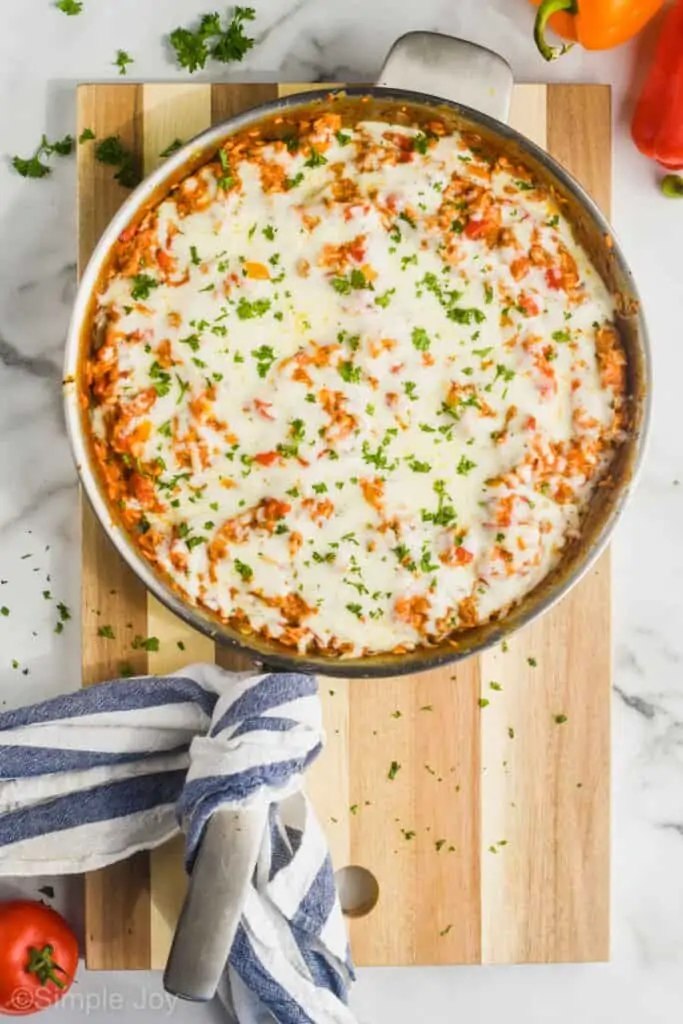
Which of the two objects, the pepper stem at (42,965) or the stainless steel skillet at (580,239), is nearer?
the stainless steel skillet at (580,239)

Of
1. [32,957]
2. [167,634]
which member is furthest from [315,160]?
[32,957]

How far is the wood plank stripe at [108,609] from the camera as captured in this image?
→ 6.98 ft

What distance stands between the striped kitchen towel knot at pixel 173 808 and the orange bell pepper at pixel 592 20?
116 cm

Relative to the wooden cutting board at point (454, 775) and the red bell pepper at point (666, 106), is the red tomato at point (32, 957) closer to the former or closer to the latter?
the wooden cutting board at point (454, 775)

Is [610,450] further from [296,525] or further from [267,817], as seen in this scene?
[267,817]

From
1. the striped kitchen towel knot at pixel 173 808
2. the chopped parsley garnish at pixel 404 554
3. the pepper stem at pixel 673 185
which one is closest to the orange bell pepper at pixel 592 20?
the pepper stem at pixel 673 185

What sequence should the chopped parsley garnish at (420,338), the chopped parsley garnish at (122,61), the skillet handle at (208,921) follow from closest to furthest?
the skillet handle at (208,921) < the chopped parsley garnish at (420,338) < the chopped parsley garnish at (122,61)

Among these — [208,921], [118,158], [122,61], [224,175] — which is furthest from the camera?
[122,61]

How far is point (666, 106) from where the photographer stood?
2121mm

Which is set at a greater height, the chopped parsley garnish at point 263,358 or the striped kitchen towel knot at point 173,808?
the chopped parsley garnish at point 263,358

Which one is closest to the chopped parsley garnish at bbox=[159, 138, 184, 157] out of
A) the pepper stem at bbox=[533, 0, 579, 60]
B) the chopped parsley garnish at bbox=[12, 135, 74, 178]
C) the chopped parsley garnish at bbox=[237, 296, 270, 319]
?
the chopped parsley garnish at bbox=[12, 135, 74, 178]

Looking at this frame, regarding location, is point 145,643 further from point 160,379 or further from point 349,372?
point 349,372

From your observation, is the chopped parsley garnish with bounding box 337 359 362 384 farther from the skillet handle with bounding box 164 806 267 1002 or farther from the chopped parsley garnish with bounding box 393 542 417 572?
the skillet handle with bounding box 164 806 267 1002

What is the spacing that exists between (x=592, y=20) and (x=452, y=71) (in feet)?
0.91
